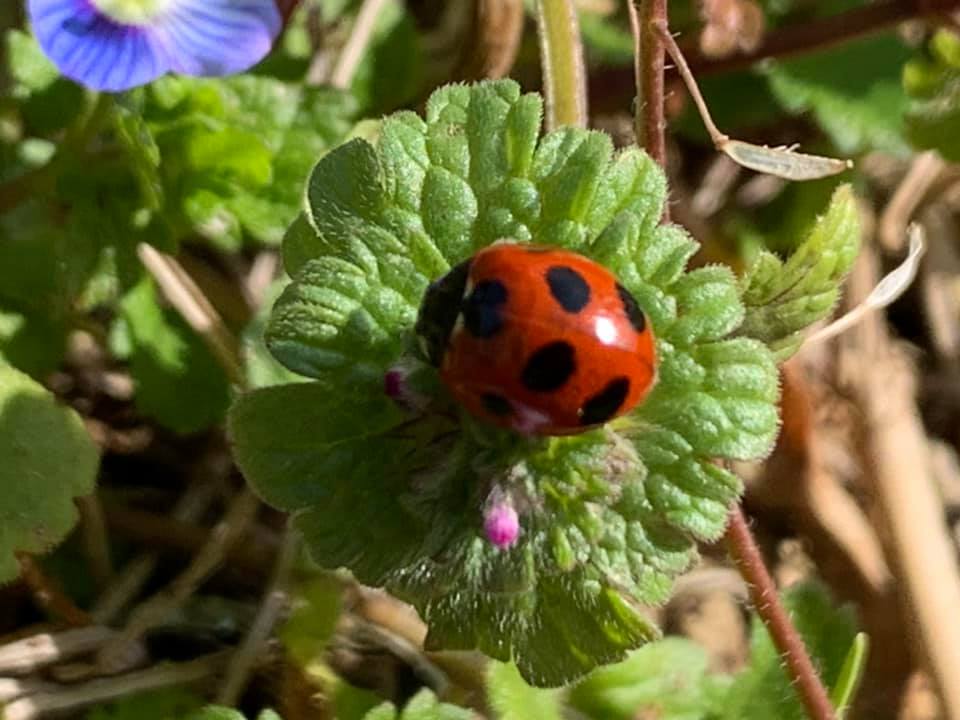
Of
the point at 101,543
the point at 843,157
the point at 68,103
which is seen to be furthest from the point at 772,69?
the point at 101,543

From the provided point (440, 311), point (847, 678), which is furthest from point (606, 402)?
point (847, 678)

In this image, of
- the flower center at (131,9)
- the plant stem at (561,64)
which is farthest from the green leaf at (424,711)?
the flower center at (131,9)

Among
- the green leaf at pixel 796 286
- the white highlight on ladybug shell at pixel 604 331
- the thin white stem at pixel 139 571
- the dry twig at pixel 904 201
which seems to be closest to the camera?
the white highlight on ladybug shell at pixel 604 331

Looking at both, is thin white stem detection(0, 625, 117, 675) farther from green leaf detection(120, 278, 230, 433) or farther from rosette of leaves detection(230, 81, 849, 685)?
rosette of leaves detection(230, 81, 849, 685)

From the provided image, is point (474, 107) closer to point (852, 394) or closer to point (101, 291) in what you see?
point (101, 291)

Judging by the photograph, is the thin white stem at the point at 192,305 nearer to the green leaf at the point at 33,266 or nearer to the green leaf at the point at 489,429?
the green leaf at the point at 33,266

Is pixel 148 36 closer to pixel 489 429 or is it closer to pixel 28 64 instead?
pixel 28 64

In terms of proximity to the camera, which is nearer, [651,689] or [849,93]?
[651,689]
